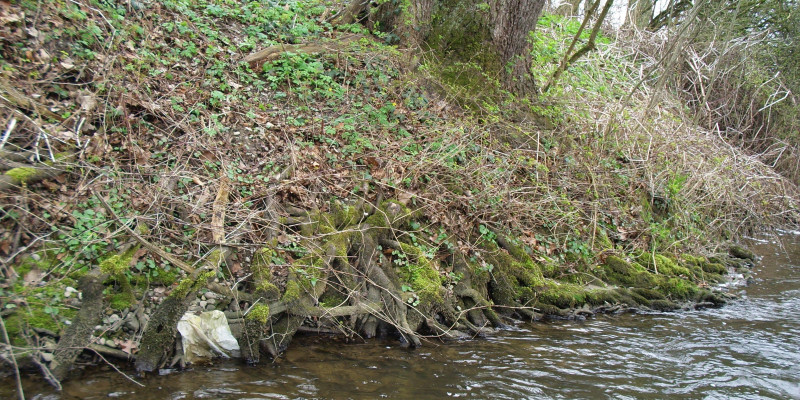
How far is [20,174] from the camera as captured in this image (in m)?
4.96

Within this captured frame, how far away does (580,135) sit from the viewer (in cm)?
971

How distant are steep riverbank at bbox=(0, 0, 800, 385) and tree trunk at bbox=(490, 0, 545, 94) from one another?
1.59ft

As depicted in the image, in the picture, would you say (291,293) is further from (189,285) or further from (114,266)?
(114,266)

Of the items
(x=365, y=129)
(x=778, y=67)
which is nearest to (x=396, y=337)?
(x=365, y=129)

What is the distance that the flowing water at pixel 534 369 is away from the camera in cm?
437

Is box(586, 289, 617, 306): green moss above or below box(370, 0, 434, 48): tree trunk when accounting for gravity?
below

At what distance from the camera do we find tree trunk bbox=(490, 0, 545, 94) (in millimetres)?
9227

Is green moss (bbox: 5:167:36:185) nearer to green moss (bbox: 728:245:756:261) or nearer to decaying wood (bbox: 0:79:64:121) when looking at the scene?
decaying wood (bbox: 0:79:64:121)

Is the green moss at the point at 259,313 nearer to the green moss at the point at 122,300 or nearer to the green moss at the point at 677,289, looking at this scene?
the green moss at the point at 122,300

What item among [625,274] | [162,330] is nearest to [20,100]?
[162,330]

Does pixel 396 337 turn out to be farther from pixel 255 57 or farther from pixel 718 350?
pixel 255 57

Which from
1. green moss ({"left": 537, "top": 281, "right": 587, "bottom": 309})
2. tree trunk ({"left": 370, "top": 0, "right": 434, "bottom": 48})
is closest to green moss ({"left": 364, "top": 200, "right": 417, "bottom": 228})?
green moss ({"left": 537, "top": 281, "right": 587, "bottom": 309})

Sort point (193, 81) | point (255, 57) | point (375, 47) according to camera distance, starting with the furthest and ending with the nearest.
A: point (375, 47) → point (255, 57) → point (193, 81)

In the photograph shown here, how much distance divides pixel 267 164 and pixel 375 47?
10.7 ft
